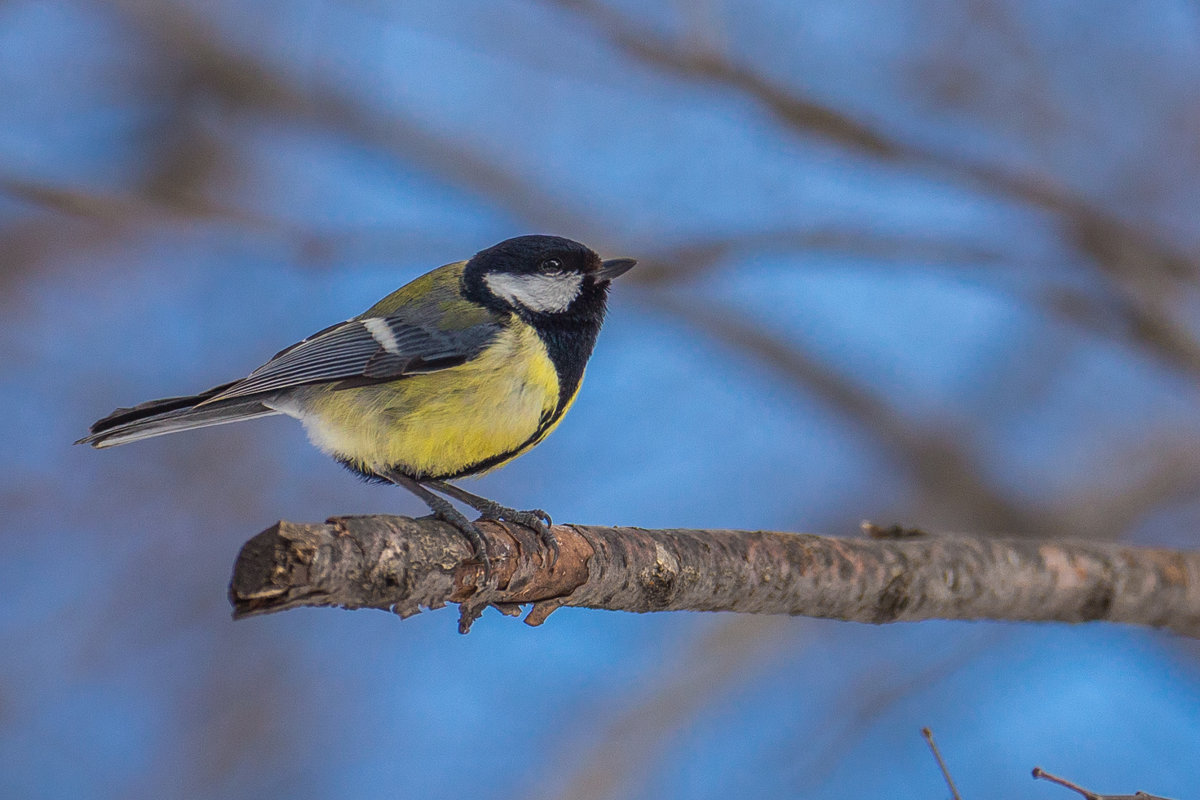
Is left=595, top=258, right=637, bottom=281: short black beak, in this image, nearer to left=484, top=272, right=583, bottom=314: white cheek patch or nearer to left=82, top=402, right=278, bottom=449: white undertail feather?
left=484, top=272, right=583, bottom=314: white cheek patch

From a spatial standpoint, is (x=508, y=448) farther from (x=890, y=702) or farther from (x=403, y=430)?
(x=890, y=702)

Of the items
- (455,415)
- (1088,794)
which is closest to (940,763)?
(1088,794)

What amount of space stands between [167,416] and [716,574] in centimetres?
143

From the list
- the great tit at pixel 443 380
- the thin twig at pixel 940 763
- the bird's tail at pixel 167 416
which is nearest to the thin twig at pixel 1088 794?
the thin twig at pixel 940 763

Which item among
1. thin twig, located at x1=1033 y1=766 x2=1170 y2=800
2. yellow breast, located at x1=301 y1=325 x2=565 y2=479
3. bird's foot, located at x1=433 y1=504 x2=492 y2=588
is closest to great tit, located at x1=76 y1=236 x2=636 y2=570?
yellow breast, located at x1=301 y1=325 x2=565 y2=479

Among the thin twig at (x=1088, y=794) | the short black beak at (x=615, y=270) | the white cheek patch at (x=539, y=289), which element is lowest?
the thin twig at (x=1088, y=794)

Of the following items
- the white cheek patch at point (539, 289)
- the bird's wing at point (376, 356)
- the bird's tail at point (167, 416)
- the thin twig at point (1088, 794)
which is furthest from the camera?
the white cheek patch at point (539, 289)

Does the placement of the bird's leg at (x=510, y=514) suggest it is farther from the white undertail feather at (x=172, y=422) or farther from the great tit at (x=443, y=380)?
the white undertail feather at (x=172, y=422)

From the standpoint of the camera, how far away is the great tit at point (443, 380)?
8.44 feet

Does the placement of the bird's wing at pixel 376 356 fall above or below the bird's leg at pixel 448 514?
above

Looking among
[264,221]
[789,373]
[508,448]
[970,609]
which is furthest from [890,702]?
[264,221]

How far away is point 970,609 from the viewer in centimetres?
278

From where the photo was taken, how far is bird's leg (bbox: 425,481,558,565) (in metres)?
2.21

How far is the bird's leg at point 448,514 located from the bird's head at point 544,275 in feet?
1.88
